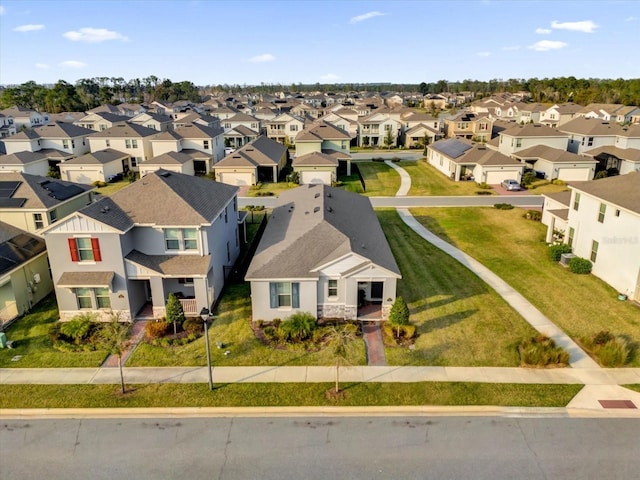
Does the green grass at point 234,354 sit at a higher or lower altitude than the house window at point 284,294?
lower

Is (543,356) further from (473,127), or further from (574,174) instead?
(473,127)

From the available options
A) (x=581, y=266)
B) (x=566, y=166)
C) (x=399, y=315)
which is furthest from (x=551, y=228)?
(x=566, y=166)

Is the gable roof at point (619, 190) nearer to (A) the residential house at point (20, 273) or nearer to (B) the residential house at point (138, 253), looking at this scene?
(B) the residential house at point (138, 253)

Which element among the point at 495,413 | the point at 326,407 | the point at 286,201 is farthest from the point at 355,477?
the point at 286,201

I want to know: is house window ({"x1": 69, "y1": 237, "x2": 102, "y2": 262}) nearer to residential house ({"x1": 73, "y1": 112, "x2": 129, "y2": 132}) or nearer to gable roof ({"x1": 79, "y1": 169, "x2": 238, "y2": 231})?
gable roof ({"x1": 79, "y1": 169, "x2": 238, "y2": 231})

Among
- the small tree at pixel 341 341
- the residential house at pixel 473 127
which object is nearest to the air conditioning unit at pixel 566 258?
the small tree at pixel 341 341

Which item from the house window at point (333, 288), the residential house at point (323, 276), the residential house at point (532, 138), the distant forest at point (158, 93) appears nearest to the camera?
the residential house at point (323, 276)

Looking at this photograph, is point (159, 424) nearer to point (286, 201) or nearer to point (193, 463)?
point (193, 463)

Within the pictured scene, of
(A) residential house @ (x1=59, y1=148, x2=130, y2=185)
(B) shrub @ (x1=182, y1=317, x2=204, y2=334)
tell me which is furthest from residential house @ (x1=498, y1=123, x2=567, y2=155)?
(A) residential house @ (x1=59, y1=148, x2=130, y2=185)
